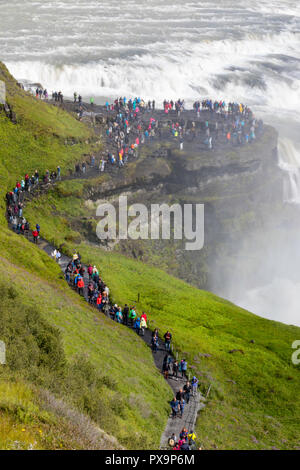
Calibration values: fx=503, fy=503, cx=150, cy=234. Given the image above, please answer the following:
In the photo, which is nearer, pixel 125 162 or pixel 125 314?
pixel 125 314

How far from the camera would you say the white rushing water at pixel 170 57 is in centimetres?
9967

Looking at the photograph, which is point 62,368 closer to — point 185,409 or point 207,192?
point 185,409

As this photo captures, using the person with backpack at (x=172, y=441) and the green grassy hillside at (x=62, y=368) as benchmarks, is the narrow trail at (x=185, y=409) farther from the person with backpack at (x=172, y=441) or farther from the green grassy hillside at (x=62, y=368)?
the green grassy hillside at (x=62, y=368)

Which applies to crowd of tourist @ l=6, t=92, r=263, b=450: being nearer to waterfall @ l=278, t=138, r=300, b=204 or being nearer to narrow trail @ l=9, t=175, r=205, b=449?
narrow trail @ l=9, t=175, r=205, b=449

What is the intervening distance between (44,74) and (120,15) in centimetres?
6851

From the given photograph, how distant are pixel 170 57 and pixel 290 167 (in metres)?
51.0

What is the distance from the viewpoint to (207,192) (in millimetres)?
72875

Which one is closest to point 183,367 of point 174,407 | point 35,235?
point 174,407

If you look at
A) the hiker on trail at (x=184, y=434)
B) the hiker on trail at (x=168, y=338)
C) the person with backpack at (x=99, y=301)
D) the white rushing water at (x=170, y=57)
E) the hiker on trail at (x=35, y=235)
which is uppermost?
the white rushing water at (x=170, y=57)

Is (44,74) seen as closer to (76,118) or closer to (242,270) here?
(76,118)

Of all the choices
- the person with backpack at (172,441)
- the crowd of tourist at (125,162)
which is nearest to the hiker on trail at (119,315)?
the crowd of tourist at (125,162)

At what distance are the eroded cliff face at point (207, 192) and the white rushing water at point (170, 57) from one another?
24.1 ft

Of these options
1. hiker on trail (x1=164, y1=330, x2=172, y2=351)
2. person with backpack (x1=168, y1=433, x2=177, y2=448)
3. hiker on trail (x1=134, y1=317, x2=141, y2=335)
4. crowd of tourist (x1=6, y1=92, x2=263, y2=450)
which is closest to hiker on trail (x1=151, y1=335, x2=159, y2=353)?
crowd of tourist (x1=6, y1=92, x2=263, y2=450)

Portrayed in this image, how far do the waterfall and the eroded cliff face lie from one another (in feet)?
12.6
